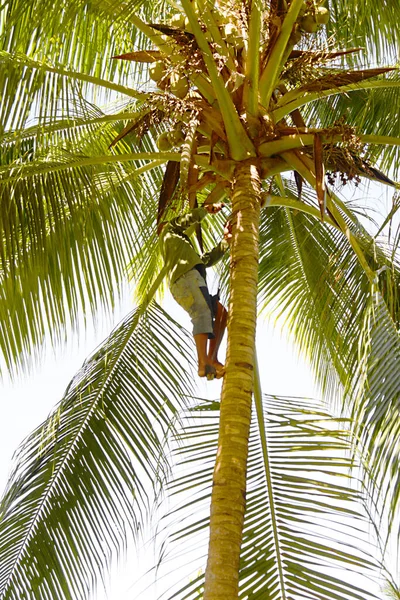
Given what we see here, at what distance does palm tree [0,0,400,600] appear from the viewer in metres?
4.75

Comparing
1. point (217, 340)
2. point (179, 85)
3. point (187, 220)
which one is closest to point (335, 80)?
point (179, 85)

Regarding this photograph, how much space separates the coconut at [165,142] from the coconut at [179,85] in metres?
0.35

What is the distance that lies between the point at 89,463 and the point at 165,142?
7.17 feet

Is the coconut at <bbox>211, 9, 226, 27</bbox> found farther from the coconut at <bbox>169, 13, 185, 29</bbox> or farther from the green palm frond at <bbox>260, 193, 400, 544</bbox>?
the green palm frond at <bbox>260, 193, 400, 544</bbox>

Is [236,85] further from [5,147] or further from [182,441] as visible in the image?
[182,441]

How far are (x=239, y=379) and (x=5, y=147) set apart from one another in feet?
8.30

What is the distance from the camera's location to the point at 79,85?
214 inches

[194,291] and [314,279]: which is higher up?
[314,279]

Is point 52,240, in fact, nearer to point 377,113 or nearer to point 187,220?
point 187,220

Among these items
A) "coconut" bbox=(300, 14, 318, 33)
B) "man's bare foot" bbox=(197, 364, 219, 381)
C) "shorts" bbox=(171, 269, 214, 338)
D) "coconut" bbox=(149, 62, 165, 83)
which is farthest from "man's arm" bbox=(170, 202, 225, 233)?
"coconut" bbox=(300, 14, 318, 33)

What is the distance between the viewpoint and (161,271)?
5688 millimetres

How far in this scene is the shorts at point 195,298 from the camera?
4.98 meters

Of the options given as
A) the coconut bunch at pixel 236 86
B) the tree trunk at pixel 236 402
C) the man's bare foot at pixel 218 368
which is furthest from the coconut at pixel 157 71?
the man's bare foot at pixel 218 368

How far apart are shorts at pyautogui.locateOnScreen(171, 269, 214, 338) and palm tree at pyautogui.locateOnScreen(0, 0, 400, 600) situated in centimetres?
38
